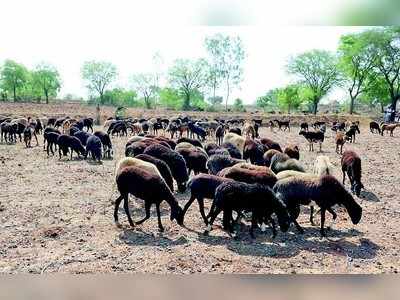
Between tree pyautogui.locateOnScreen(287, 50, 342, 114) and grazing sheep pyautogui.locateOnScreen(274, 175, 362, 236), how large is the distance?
56.1 metres

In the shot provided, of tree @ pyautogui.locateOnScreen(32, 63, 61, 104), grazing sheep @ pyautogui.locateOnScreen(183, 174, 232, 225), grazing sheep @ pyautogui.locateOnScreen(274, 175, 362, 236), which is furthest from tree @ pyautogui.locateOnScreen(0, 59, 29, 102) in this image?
grazing sheep @ pyautogui.locateOnScreen(274, 175, 362, 236)

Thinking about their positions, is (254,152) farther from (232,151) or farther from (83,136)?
(83,136)

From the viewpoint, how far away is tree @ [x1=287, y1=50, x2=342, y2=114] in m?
60.9

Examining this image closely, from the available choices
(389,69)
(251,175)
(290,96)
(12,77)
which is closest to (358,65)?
(389,69)

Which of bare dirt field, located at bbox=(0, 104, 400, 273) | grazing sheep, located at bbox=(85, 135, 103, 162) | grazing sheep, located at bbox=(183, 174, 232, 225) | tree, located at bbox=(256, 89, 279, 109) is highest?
tree, located at bbox=(256, 89, 279, 109)

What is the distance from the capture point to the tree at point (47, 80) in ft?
237

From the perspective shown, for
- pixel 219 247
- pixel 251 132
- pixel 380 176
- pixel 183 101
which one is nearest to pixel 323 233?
pixel 219 247

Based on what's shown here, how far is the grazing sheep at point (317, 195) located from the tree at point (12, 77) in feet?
220

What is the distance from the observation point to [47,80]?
73125 millimetres

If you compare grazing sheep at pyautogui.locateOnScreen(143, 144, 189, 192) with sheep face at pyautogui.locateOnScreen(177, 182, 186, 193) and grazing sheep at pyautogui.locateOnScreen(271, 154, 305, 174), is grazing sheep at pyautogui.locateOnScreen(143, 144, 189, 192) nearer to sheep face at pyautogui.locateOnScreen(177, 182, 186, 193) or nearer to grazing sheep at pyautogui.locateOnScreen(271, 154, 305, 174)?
sheep face at pyautogui.locateOnScreen(177, 182, 186, 193)

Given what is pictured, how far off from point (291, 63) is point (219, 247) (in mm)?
60638

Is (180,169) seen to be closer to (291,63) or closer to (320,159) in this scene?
(320,159)

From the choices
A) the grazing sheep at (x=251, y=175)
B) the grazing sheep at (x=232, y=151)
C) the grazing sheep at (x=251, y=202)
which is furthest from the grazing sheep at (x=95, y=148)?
the grazing sheep at (x=251, y=202)

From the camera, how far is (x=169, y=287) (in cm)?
168
